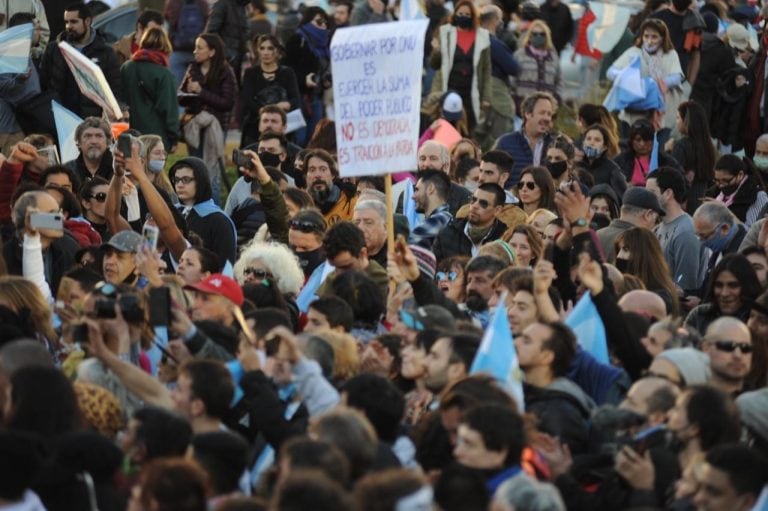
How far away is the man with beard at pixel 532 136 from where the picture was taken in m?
17.5

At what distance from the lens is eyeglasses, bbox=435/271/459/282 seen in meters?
12.5

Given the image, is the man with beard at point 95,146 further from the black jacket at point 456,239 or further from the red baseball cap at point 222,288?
the red baseball cap at point 222,288

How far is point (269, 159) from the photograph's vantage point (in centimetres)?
1661

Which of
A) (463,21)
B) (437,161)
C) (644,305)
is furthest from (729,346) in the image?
(463,21)

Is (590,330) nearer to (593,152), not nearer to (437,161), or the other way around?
(437,161)

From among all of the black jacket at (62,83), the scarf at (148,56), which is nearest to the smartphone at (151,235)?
the black jacket at (62,83)

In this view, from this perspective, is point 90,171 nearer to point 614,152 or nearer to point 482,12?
point 614,152

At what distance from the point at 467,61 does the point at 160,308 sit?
10586 mm

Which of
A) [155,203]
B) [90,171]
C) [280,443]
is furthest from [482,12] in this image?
[280,443]

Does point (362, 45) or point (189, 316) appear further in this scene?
point (362, 45)

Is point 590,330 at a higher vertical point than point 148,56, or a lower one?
higher

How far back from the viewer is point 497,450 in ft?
26.3

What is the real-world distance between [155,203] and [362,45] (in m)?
1.79

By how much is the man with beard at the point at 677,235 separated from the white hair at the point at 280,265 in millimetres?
2994
